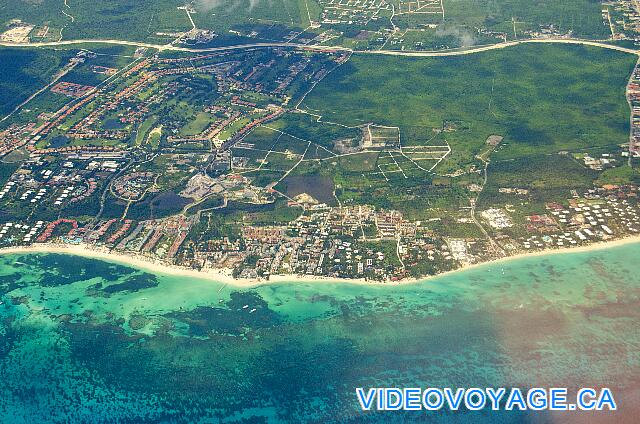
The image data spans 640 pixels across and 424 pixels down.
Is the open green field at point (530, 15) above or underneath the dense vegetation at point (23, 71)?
underneath

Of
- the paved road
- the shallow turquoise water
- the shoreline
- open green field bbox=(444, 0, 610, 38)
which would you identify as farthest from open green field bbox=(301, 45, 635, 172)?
the shallow turquoise water

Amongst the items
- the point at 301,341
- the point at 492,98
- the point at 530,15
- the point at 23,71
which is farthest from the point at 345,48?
the point at 301,341

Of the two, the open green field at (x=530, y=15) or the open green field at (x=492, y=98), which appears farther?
the open green field at (x=530, y=15)

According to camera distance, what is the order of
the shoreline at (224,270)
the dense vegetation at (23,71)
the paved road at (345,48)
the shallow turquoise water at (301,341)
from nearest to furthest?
1. the shallow turquoise water at (301,341)
2. the shoreline at (224,270)
3. the dense vegetation at (23,71)
4. the paved road at (345,48)

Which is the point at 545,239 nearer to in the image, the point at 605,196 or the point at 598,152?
the point at 605,196

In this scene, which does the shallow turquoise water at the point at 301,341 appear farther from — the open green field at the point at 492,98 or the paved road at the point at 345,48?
the paved road at the point at 345,48

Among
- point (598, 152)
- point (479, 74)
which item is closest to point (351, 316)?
point (598, 152)

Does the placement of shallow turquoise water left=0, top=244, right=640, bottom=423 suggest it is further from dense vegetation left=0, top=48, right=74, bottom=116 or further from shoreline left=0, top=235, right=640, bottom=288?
dense vegetation left=0, top=48, right=74, bottom=116

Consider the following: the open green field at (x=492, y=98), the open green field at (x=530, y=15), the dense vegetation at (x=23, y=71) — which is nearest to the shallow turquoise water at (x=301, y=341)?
the open green field at (x=492, y=98)

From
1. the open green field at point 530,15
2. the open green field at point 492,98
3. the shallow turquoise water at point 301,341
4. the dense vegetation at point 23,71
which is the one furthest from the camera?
the open green field at point 530,15
